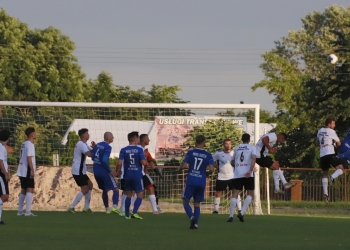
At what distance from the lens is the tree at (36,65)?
240ft

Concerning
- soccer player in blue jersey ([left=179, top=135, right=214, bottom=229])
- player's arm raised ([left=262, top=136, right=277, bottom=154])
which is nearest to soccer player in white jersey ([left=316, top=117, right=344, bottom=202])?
player's arm raised ([left=262, top=136, right=277, bottom=154])

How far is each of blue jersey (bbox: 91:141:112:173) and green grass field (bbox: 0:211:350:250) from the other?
10.2ft

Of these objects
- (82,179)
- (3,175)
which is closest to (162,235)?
(3,175)

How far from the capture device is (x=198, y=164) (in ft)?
51.4

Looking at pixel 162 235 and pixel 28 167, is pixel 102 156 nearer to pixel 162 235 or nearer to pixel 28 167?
pixel 28 167

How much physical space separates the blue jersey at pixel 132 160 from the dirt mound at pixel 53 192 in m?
8.04

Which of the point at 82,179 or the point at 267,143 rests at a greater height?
the point at 267,143

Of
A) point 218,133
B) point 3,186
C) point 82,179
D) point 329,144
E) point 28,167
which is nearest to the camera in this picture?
point 3,186

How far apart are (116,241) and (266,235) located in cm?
282

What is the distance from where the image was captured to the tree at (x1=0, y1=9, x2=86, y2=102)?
240 feet

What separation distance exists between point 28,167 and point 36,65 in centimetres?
5483

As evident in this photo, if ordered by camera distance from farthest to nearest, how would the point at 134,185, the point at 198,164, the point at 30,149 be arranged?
the point at 30,149, the point at 134,185, the point at 198,164

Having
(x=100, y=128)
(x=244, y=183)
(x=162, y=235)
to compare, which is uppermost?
(x=100, y=128)

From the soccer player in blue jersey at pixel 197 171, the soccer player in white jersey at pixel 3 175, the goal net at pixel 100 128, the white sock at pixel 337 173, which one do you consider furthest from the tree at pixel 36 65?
the soccer player in blue jersey at pixel 197 171
